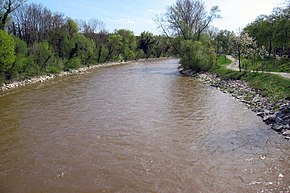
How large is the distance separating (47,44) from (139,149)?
28329 mm

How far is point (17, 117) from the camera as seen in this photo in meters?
14.9

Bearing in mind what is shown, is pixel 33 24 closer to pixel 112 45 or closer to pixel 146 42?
pixel 112 45

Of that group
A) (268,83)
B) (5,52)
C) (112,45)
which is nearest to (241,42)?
(268,83)

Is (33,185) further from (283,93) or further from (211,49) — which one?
(211,49)

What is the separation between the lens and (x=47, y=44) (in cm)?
3438

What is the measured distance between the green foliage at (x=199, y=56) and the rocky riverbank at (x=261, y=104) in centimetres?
701

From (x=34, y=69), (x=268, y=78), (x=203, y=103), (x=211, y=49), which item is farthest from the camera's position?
(x=211, y=49)

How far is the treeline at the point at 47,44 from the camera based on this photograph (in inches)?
1085

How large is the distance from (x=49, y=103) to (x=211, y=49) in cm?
2369

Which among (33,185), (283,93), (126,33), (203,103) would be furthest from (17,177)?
(126,33)

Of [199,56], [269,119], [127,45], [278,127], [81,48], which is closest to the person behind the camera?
[278,127]

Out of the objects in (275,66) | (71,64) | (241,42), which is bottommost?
(275,66)

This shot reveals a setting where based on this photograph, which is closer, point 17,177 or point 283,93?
point 17,177

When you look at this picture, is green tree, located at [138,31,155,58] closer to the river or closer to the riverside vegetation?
the riverside vegetation
